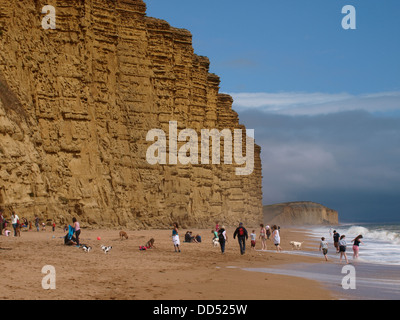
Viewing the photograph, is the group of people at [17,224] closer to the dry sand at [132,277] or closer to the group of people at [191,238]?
the dry sand at [132,277]

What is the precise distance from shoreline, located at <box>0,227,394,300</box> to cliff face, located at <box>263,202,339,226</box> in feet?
395

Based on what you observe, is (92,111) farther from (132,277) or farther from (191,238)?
(132,277)

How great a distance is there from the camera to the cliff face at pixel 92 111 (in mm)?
24766

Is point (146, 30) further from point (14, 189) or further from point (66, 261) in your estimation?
point (66, 261)

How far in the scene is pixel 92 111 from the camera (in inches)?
1173

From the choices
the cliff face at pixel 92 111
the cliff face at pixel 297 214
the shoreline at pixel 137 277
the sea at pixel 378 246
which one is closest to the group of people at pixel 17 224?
the cliff face at pixel 92 111

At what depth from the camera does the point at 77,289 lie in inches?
386

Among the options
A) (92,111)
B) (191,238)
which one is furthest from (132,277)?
(92,111)

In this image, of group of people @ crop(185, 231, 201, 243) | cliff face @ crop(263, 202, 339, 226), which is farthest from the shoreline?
cliff face @ crop(263, 202, 339, 226)

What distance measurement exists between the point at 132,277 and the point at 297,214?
13498 centimetres

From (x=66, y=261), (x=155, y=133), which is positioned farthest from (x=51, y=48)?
(x=66, y=261)

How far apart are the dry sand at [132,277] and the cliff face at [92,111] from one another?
760 cm

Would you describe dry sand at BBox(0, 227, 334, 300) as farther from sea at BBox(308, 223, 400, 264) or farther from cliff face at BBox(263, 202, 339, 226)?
cliff face at BBox(263, 202, 339, 226)
